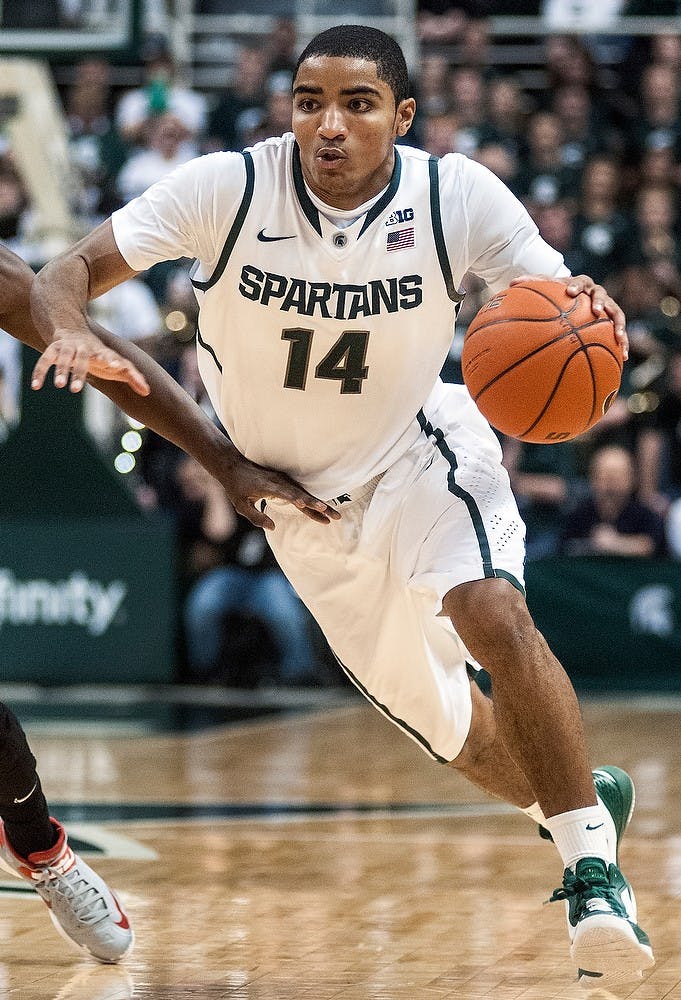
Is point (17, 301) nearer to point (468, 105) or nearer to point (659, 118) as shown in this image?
point (468, 105)

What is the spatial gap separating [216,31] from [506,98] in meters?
3.83

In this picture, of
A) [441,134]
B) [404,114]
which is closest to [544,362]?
[404,114]

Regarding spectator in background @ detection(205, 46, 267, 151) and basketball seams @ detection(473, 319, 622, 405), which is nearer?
basketball seams @ detection(473, 319, 622, 405)

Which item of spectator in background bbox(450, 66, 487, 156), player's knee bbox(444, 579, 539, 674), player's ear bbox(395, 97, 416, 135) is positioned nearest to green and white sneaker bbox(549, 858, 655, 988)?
player's knee bbox(444, 579, 539, 674)

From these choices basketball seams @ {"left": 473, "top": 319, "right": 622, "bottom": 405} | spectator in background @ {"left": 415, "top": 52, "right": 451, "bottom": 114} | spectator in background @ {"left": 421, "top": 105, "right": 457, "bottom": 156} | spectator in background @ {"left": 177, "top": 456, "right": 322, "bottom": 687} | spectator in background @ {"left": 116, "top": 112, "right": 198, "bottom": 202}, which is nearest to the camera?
basketball seams @ {"left": 473, "top": 319, "right": 622, "bottom": 405}

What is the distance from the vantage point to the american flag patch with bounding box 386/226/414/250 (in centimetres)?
428

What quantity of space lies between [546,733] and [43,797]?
1469mm

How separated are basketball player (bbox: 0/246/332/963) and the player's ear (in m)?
0.95

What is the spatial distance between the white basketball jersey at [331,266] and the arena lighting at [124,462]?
23.6 feet

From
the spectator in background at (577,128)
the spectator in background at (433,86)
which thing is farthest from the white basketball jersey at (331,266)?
the spectator in background at (433,86)

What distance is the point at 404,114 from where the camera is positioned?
4309mm

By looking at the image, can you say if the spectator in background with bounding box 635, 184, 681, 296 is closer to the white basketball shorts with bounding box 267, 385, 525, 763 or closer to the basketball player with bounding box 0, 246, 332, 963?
the white basketball shorts with bounding box 267, 385, 525, 763

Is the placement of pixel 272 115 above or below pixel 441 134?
above

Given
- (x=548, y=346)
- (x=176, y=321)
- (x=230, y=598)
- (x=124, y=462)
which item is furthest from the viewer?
(x=176, y=321)
